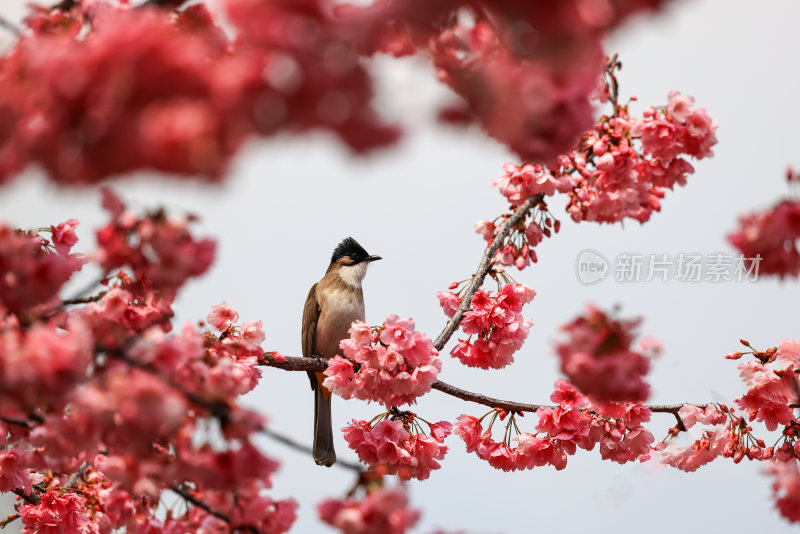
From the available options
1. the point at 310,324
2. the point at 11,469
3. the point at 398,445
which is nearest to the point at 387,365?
the point at 398,445

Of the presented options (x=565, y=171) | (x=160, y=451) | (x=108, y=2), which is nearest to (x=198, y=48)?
(x=108, y=2)

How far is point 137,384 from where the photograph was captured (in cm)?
157

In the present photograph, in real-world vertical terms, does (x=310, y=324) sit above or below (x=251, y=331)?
above

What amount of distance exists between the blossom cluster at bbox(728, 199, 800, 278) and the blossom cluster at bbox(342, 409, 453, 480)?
2236mm

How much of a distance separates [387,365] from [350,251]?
2.86 meters

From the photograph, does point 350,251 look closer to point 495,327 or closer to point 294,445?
point 495,327

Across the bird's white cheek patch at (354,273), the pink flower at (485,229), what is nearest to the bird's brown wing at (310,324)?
the bird's white cheek patch at (354,273)

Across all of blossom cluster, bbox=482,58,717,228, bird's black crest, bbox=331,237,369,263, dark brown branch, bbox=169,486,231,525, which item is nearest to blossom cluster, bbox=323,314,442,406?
blossom cluster, bbox=482,58,717,228

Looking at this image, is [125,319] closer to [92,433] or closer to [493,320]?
[92,433]

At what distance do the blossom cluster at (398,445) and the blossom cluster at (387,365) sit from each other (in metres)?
0.17

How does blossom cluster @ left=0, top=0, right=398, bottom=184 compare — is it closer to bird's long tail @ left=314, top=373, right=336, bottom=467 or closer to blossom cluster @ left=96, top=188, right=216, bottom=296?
blossom cluster @ left=96, top=188, right=216, bottom=296

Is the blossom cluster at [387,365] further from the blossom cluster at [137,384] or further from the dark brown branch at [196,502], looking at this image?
the dark brown branch at [196,502]

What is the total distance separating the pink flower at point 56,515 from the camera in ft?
12.1

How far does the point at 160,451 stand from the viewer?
2.19 metres
